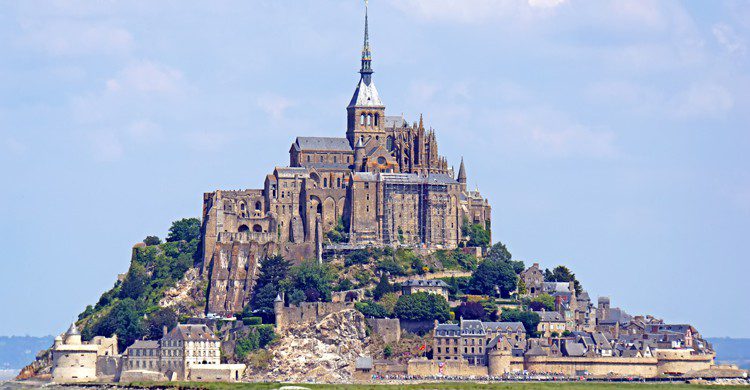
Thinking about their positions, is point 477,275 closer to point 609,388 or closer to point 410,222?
point 410,222

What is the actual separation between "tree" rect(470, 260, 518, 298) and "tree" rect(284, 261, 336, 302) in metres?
11.7

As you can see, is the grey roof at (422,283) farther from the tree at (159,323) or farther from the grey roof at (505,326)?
the tree at (159,323)

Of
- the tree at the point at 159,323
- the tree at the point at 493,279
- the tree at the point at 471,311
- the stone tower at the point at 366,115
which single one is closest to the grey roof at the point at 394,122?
the stone tower at the point at 366,115

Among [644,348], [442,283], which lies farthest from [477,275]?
[644,348]

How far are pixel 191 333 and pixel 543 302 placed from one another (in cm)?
2860

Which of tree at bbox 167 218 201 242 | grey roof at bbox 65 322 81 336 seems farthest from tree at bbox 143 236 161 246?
grey roof at bbox 65 322 81 336

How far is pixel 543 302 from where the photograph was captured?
121m

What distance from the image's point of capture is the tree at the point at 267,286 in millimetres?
114688

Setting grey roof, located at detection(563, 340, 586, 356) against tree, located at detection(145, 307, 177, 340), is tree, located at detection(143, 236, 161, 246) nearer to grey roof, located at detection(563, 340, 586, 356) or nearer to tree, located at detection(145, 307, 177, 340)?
tree, located at detection(145, 307, 177, 340)

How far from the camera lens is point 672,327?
122m

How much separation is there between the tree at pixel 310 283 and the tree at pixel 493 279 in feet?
38.3

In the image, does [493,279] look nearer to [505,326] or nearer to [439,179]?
[505,326]

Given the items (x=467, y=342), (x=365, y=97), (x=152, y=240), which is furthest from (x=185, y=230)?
(x=467, y=342)

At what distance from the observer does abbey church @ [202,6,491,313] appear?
121m
